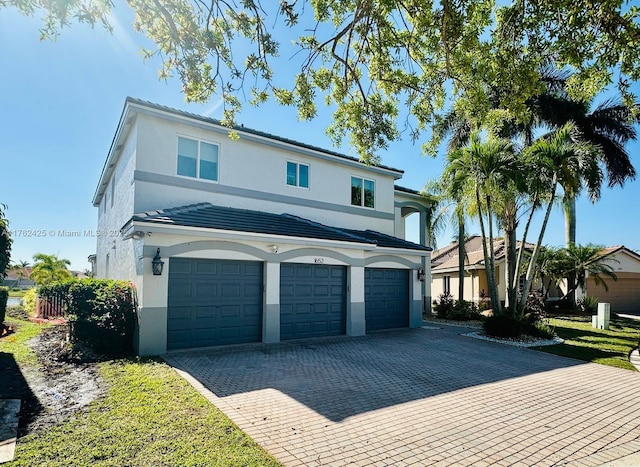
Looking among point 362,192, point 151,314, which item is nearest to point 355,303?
point 362,192

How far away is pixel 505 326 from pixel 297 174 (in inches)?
397

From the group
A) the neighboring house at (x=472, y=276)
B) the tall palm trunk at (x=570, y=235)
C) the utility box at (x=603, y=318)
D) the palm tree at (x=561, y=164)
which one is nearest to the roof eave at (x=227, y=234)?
the palm tree at (x=561, y=164)

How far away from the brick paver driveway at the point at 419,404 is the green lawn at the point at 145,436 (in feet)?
1.24

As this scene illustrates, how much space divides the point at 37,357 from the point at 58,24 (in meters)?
8.16

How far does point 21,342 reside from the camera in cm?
1146

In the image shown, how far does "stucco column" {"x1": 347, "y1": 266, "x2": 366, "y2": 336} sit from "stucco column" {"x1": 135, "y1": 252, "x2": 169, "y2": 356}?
21.0 ft

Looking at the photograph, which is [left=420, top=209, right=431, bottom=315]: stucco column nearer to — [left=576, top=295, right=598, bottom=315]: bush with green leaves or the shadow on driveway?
the shadow on driveway

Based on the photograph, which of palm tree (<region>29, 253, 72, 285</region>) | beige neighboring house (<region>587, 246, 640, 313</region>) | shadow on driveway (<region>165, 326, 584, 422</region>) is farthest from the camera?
palm tree (<region>29, 253, 72, 285</region>)

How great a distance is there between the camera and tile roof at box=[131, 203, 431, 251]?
10359 millimetres

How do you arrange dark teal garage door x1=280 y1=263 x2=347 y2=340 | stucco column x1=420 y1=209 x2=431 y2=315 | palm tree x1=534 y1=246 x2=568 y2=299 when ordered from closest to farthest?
dark teal garage door x1=280 y1=263 x2=347 y2=340
stucco column x1=420 y1=209 x2=431 y2=315
palm tree x1=534 y1=246 x2=568 y2=299

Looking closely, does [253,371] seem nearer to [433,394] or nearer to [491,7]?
[433,394]

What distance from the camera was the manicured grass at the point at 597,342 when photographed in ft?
36.7

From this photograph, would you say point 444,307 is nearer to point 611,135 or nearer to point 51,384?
point 611,135

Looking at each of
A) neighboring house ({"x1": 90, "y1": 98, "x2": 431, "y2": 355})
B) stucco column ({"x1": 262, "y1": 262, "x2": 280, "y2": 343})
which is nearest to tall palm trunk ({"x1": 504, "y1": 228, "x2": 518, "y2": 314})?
neighboring house ({"x1": 90, "y1": 98, "x2": 431, "y2": 355})
